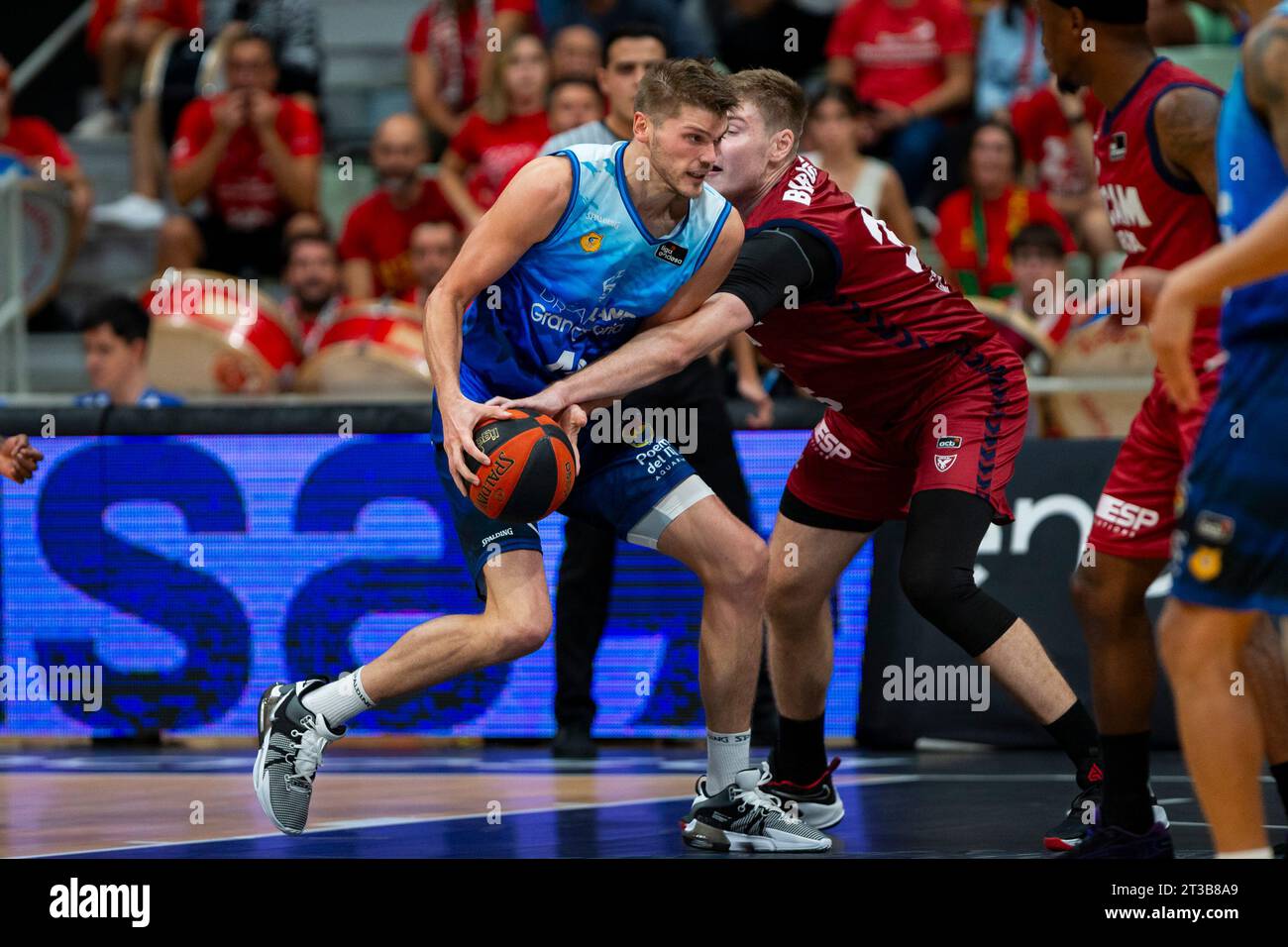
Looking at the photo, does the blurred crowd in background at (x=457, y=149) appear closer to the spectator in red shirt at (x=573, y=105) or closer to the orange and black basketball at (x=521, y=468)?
→ the spectator in red shirt at (x=573, y=105)

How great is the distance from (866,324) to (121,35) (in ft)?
30.6

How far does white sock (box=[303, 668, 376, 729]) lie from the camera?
5.35 meters

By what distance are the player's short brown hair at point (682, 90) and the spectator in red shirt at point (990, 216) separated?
221 inches

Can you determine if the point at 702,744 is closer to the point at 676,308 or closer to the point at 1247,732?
the point at 676,308

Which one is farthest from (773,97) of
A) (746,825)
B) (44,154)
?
(44,154)

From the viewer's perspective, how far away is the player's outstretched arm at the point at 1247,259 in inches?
145

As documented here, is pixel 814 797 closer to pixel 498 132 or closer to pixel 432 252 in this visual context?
pixel 432 252

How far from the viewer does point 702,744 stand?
866cm

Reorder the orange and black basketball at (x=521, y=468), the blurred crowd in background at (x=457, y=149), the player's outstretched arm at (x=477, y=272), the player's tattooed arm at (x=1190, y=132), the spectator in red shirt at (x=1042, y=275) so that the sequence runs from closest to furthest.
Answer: the player's tattooed arm at (x=1190, y=132), the orange and black basketball at (x=521, y=468), the player's outstretched arm at (x=477, y=272), the spectator in red shirt at (x=1042, y=275), the blurred crowd in background at (x=457, y=149)

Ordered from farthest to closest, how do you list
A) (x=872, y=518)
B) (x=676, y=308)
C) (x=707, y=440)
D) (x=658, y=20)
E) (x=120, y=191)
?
(x=120, y=191)
(x=658, y=20)
(x=707, y=440)
(x=872, y=518)
(x=676, y=308)

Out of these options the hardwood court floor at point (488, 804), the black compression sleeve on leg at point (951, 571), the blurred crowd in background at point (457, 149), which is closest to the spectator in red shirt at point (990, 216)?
the blurred crowd in background at point (457, 149)

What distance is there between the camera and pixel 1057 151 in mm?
11625
